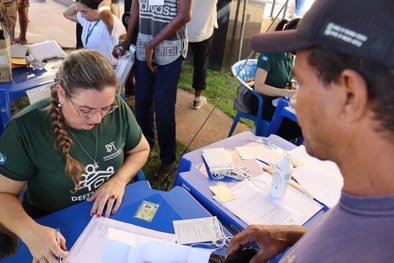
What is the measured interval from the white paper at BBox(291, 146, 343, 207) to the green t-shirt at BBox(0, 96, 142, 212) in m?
0.81

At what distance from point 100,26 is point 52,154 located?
1789 mm

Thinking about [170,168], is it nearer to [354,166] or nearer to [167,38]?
[167,38]

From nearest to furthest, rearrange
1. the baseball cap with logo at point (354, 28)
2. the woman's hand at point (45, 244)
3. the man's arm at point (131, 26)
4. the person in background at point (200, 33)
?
1. the baseball cap with logo at point (354, 28)
2. the woman's hand at point (45, 244)
3. the man's arm at point (131, 26)
4. the person in background at point (200, 33)

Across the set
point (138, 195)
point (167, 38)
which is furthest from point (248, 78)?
point (138, 195)

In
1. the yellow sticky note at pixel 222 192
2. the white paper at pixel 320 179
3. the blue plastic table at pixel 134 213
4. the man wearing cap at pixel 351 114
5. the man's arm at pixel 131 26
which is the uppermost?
the man wearing cap at pixel 351 114

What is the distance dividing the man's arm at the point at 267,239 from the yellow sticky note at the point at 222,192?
11.3 inches

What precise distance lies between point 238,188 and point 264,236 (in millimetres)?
384

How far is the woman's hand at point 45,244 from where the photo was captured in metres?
1.05

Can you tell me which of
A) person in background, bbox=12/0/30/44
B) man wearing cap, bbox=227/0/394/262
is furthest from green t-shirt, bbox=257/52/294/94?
person in background, bbox=12/0/30/44

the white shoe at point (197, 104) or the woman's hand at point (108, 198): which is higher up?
the woman's hand at point (108, 198)

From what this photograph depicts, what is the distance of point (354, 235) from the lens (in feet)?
1.86

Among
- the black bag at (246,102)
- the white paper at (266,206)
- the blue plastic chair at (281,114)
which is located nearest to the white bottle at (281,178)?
the white paper at (266,206)

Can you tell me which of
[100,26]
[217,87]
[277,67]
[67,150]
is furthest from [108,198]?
[217,87]

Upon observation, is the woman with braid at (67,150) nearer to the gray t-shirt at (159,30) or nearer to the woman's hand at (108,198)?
the woman's hand at (108,198)
